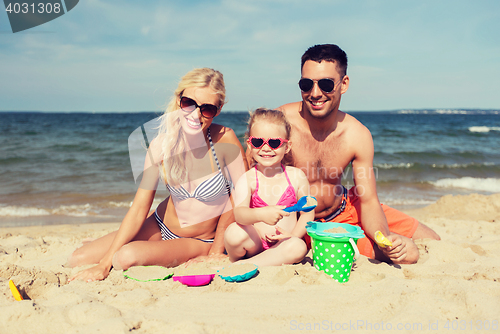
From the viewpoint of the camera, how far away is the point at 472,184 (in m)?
8.12

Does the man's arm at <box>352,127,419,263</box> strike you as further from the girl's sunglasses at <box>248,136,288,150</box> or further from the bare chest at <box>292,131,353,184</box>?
the girl's sunglasses at <box>248,136,288,150</box>

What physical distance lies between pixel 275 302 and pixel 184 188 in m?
1.38

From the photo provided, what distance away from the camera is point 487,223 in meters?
4.44

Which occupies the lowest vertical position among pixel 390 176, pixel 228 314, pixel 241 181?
pixel 390 176

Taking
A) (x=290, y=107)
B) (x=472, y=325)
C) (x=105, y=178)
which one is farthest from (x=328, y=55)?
(x=105, y=178)

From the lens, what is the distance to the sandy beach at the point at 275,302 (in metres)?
1.80

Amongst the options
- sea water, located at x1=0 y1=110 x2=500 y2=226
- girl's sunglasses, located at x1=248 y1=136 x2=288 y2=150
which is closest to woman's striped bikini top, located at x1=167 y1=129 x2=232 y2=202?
girl's sunglasses, located at x1=248 y1=136 x2=288 y2=150

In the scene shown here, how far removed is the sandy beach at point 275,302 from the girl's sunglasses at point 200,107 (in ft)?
4.39

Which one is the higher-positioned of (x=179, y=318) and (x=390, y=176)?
(x=179, y=318)

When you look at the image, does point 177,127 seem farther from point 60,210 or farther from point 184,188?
point 60,210

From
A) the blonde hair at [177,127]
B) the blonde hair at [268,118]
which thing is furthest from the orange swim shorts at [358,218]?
the blonde hair at [177,127]

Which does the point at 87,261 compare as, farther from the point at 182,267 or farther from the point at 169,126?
the point at 169,126

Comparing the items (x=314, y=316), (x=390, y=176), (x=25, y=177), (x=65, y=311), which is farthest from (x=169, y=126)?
(x=390, y=176)

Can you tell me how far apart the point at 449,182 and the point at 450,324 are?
7.43 meters
